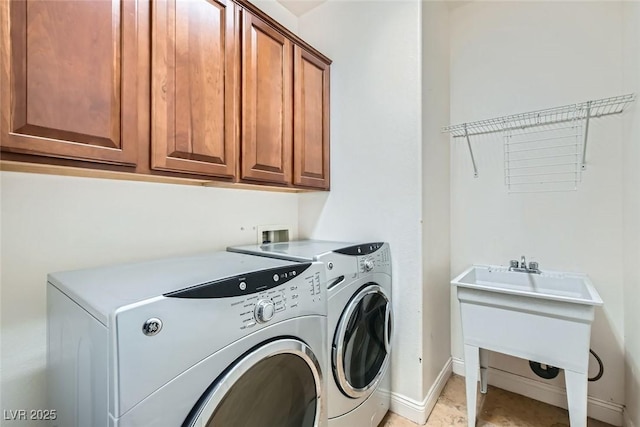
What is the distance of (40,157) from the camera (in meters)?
0.78

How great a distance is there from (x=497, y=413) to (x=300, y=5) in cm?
293

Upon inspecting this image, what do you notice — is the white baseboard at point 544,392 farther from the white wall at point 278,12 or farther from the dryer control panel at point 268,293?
the white wall at point 278,12

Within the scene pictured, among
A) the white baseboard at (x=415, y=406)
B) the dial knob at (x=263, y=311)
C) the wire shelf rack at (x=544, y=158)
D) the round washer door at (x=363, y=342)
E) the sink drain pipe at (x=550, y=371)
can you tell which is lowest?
the white baseboard at (x=415, y=406)

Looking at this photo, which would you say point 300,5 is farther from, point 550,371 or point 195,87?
point 550,371

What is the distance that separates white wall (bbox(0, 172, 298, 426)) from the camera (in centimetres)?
95

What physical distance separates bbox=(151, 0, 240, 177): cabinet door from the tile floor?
5.60 ft

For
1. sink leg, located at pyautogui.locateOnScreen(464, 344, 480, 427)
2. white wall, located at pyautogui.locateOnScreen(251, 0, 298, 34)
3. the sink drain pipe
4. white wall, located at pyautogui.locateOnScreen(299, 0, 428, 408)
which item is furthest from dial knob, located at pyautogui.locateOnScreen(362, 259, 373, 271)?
white wall, located at pyautogui.locateOnScreen(251, 0, 298, 34)

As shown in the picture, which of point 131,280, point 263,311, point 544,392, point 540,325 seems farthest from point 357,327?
point 544,392

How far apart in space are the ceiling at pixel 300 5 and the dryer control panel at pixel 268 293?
6.32 ft

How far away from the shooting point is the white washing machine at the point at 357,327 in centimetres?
120

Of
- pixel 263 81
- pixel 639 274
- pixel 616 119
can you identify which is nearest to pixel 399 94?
pixel 263 81

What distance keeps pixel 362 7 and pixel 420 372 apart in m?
2.23

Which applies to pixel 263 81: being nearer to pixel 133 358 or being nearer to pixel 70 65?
pixel 70 65

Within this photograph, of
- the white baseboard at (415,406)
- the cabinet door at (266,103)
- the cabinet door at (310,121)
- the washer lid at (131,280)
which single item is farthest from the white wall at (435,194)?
the washer lid at (131,280)
